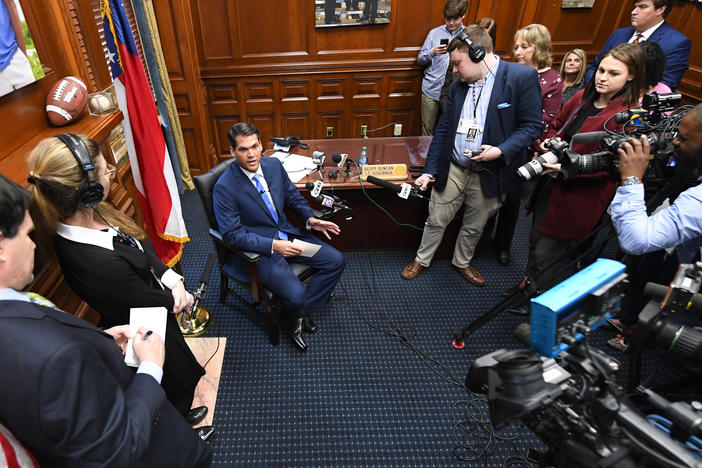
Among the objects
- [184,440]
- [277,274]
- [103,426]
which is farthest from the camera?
[277,274]

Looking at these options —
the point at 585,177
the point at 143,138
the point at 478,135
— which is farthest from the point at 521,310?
the point at 143,138

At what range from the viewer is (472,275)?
127 inches

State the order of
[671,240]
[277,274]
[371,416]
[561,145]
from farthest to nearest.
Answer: [277,274], [371,416], [561,145], [671,240]

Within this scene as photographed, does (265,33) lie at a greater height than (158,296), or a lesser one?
greater

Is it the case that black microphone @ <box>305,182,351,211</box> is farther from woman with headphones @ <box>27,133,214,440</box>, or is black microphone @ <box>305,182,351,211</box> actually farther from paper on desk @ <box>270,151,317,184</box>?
woman with headphones @ <box>27,133,214,440</box>

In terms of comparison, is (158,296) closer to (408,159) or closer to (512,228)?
(408,159)

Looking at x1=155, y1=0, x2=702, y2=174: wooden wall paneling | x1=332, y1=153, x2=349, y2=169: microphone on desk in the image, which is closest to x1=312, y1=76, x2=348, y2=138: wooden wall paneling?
x1=155, y1=0, x2=702, y2=174: wooden wall paneling

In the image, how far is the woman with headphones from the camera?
4.76ft

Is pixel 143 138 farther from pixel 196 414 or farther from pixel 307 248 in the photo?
pixel 196 414

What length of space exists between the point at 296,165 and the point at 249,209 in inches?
34.3

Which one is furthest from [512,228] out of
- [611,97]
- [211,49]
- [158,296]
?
[211,49]

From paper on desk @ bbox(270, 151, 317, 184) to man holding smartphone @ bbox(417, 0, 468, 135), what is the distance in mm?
1920

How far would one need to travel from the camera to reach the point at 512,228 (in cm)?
334

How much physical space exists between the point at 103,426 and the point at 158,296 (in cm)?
87
